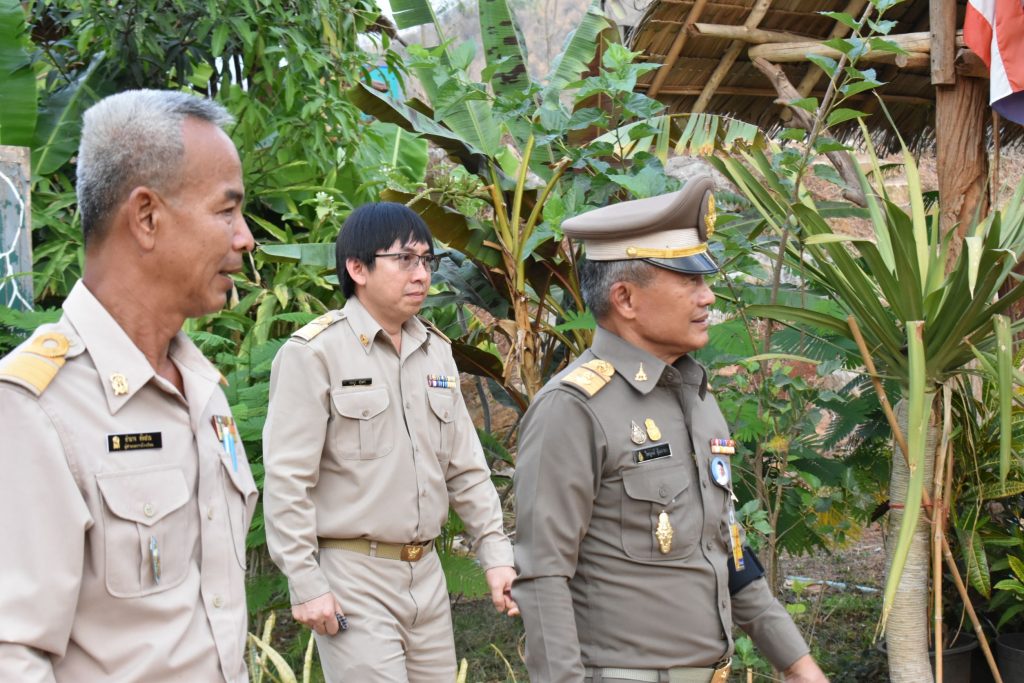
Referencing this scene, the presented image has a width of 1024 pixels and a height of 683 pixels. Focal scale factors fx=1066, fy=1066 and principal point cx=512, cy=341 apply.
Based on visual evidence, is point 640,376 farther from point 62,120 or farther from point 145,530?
point 62,120

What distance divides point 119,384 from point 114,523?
8.2 inches

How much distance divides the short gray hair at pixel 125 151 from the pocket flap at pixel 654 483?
4.05 ft

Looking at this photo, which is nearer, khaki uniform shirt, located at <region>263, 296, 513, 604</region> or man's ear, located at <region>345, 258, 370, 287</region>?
khaki uniform shirt, located at <region>263, 296, 513, 604</region>

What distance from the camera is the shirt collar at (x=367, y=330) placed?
11.4 feet

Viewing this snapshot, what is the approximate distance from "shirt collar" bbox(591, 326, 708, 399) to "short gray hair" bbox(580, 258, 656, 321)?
0.07 metres

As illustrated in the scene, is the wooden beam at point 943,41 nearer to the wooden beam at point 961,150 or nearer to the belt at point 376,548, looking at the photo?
the wooden beam at point 961,150

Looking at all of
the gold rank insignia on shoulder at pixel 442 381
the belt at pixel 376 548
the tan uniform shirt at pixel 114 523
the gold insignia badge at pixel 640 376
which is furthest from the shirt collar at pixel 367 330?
the tan uniform shirt at pixel 114 523

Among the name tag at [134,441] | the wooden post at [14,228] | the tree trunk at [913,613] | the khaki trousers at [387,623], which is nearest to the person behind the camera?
the name tag at [134,441]

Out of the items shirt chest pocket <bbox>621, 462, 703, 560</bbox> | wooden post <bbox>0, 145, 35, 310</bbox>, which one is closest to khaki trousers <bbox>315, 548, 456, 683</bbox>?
shirt chest pocket <bbox>621, 462, 703, 560</bbox>

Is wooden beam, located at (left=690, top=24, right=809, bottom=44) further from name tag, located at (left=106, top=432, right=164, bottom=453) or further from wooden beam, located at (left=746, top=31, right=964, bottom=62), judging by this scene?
Result: name tag, located at (left=106, top=432, right=164, bottom=453)

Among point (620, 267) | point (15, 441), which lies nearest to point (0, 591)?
point (15, 441)

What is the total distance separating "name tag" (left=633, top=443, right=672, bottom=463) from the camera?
2422 mm

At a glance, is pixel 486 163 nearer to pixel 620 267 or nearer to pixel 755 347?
pixel 755 347

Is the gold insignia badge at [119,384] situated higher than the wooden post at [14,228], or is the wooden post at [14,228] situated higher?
the wooden post at [14,228]
